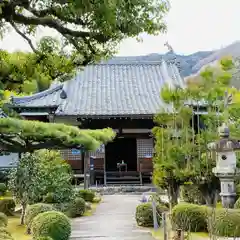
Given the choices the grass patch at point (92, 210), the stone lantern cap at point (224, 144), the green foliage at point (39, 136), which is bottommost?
the grass patch at point (92, 210)

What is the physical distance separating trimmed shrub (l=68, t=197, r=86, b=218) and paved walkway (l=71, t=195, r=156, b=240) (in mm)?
364

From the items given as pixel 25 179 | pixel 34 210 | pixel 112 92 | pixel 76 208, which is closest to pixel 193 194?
pixel 76 208

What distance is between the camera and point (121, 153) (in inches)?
936

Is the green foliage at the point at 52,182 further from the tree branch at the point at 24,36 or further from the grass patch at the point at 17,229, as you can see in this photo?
the tree branch at the point at 24,36

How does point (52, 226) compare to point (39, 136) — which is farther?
point (52, 226)

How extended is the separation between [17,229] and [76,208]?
2.29m

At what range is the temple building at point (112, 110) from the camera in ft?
62.0

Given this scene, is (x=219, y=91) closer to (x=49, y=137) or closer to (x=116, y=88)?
(x=49, y=137)

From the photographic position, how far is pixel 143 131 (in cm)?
2008

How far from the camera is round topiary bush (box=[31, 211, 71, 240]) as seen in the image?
768 centimetres

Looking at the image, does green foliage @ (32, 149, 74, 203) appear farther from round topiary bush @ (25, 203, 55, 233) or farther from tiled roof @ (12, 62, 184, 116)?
tiled roof @ (12, 62, 184, 116)

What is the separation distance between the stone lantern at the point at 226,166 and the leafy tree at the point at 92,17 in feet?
18.3

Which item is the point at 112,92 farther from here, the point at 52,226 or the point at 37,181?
the point at 52,226

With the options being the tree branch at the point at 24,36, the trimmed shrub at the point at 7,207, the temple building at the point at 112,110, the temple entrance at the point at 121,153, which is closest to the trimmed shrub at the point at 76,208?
the trimmed shrub at the point at 7,207
